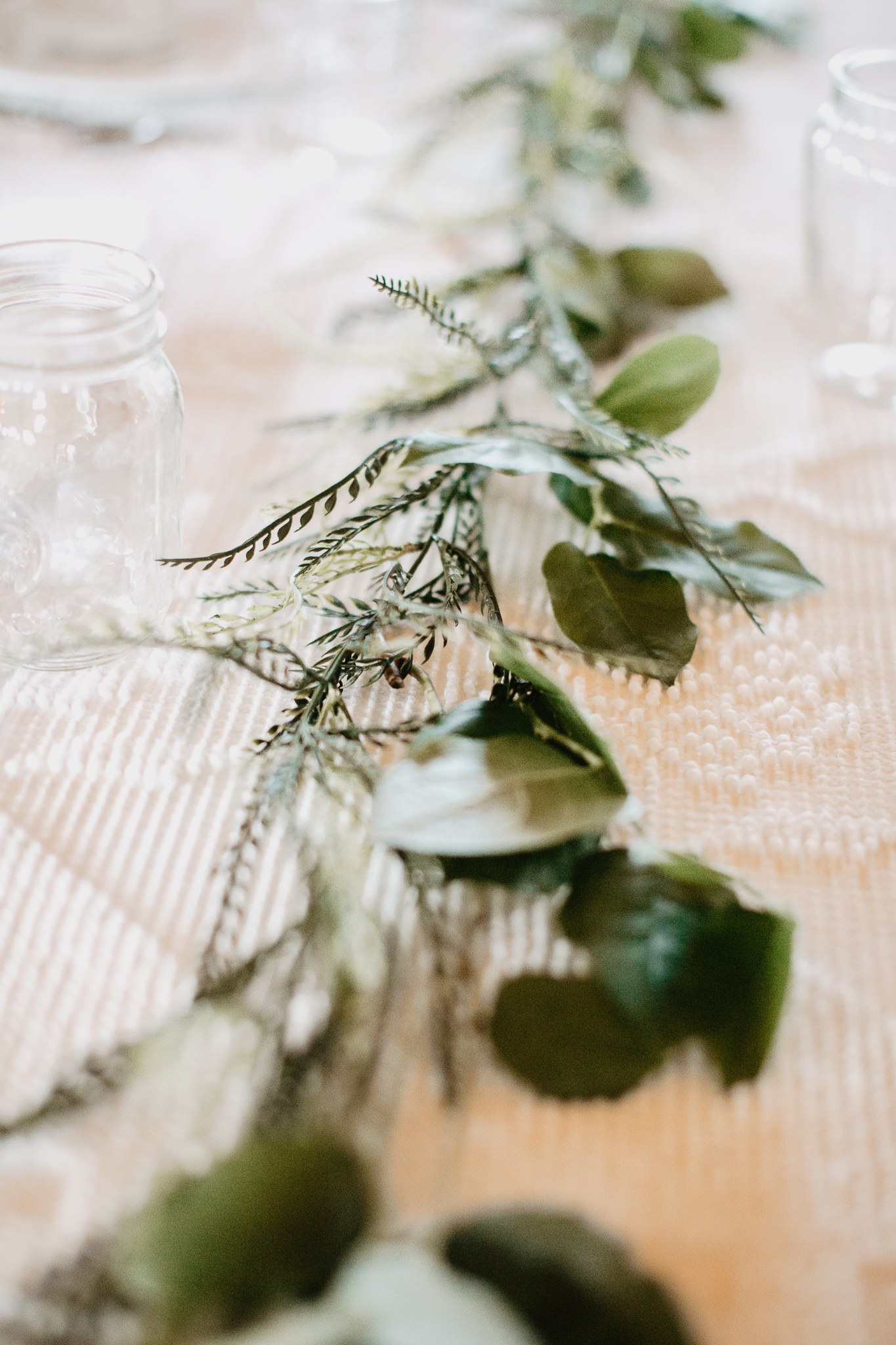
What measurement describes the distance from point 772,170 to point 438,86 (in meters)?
0.24

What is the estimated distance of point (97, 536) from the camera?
366mm

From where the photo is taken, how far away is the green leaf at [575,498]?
1.29ft

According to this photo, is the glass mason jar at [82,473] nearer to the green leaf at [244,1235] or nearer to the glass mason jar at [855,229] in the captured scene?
the green leaf at [244,1235]

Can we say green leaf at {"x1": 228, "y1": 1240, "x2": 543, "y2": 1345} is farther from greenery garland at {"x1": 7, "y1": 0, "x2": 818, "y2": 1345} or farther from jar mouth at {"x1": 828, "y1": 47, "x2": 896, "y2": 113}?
jar mouth at {"x1": 828, "y1": 47, "x2": 896, "y2": 113}

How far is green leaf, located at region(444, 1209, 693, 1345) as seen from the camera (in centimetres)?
20

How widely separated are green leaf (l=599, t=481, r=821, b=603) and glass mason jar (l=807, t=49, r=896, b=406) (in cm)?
19

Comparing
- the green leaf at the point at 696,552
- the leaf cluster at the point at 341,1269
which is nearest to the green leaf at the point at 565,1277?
the leaf cluster at the point at 341,1269

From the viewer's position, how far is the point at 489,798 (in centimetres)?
26

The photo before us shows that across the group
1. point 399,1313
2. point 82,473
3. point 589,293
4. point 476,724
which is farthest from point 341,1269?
point 589,293

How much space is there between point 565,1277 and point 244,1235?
0.06m

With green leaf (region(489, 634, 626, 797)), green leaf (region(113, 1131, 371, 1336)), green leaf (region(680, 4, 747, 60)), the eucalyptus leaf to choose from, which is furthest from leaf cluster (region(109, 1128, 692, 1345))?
green leaf (region(680, 4, 747, 60))

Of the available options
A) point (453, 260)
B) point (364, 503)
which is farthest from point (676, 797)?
point (453, 260)

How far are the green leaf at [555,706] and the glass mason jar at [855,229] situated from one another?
1.08ft

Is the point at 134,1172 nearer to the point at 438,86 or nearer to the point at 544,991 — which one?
the point at 544,991
